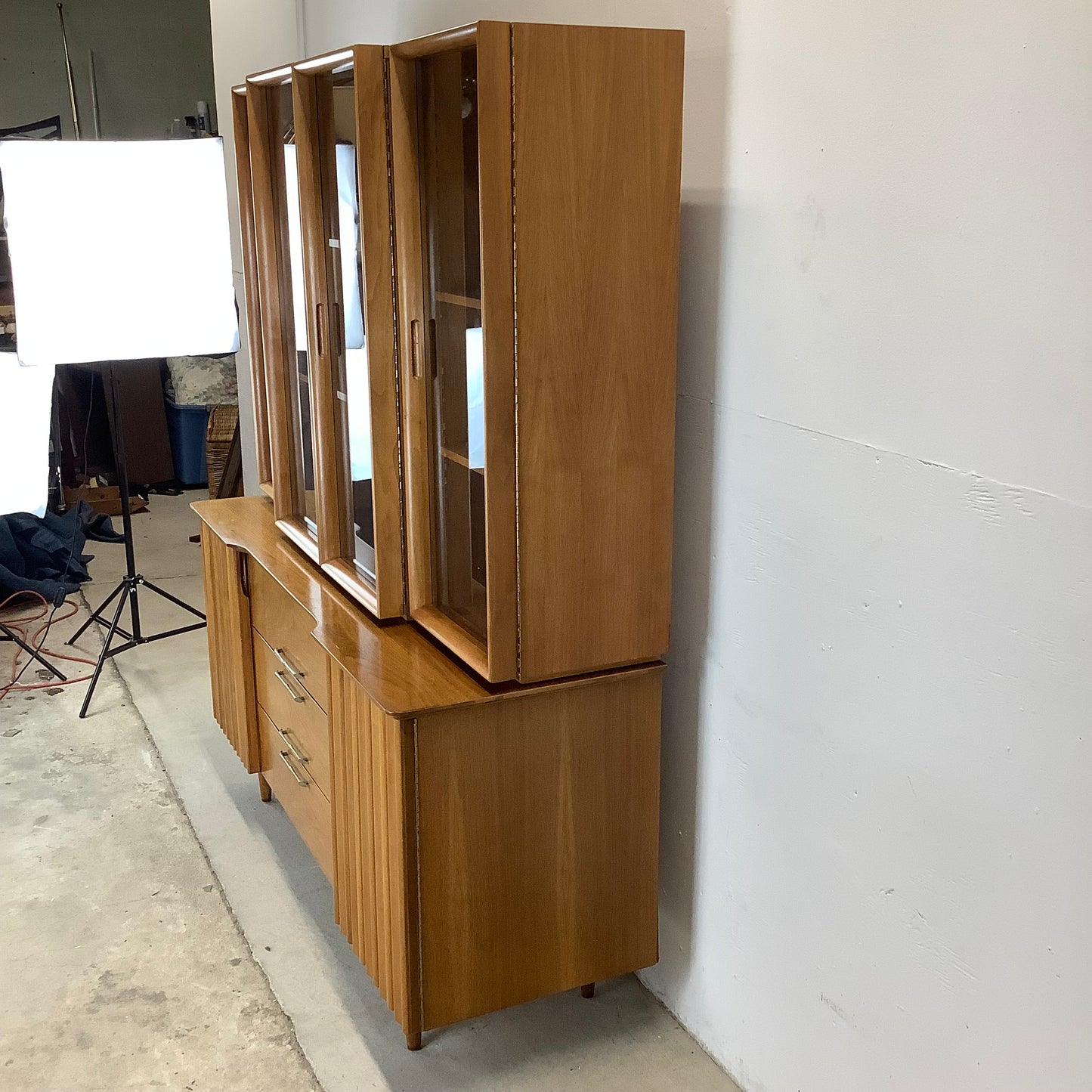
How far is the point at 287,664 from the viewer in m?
2.60

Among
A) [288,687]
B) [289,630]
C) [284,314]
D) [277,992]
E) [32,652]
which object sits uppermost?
[284,314]

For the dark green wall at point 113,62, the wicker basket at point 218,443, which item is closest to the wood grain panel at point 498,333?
the wicker basket at point 218,443

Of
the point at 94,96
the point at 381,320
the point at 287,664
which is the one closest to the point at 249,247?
the point at 381,320

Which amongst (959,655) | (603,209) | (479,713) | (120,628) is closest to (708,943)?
(479,713)

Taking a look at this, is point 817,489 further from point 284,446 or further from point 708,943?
point 284,446

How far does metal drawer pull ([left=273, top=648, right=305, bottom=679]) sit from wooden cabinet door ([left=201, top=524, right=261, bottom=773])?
24 centimetres

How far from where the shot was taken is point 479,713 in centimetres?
195

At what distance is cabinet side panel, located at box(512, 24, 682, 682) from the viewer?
1723 millimetres

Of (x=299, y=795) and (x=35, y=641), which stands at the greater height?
(x=299, y=795)

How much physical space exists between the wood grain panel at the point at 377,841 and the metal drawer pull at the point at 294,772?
0.28 m

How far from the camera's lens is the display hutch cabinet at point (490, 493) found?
1.76 meters

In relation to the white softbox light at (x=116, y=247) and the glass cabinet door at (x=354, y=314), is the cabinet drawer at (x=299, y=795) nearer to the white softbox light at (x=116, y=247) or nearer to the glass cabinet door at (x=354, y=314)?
the glass cabinet door at (x=354, y=314)

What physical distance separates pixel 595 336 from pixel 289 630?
1.09 metres

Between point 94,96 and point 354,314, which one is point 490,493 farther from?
point 94,96
